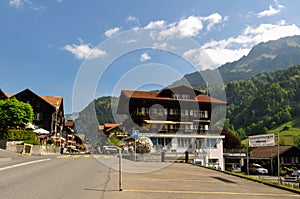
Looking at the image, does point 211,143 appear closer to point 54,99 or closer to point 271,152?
point 271,152

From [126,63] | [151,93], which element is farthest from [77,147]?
[126,63]

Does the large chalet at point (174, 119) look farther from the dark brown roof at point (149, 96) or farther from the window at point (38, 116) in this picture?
the window at point (38, 116)

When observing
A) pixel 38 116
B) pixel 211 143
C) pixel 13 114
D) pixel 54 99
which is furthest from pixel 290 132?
pixel 13 114

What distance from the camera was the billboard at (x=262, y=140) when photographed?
14457 mm

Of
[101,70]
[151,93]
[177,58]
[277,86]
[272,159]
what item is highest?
[277,86]

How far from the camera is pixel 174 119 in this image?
5391 centimetres

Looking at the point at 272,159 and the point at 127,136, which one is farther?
the point at 272,159

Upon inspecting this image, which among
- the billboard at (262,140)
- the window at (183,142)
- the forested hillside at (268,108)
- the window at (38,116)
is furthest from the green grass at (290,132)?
the billboard at (262,140)

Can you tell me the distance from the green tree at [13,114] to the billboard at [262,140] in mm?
38600

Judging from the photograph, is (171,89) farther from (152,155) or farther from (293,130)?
(293,130)

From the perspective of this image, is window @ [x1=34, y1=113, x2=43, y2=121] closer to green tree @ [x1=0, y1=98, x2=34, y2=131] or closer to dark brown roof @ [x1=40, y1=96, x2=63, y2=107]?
dark brown roof @ [x1=40, y1=96, x2=63, y2=107]

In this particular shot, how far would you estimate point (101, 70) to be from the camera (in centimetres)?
1766

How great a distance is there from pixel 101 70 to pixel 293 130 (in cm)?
14324

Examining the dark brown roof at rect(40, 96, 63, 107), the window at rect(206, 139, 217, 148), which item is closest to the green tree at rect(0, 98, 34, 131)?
the dark brown roof at rect(40, 96, 63, 107)
